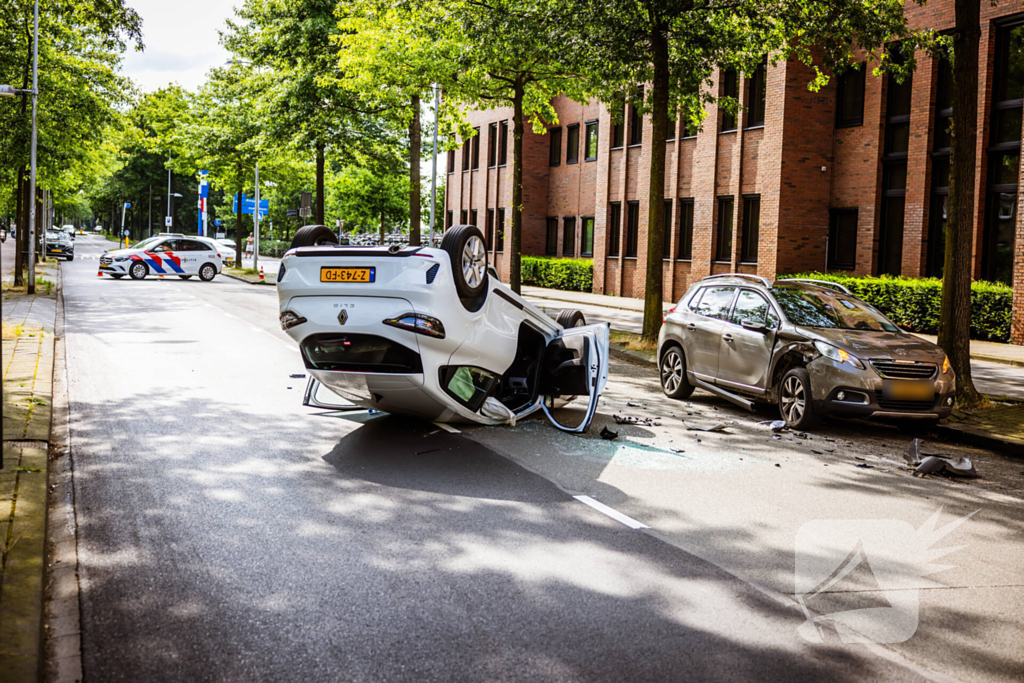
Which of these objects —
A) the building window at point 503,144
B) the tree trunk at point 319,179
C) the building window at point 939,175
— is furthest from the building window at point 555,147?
the building window at point 939,175

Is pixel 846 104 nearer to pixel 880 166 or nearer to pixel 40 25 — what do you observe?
pixel 880 166

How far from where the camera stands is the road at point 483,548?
157 inches

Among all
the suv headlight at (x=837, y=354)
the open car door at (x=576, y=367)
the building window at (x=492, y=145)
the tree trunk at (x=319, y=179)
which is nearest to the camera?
the open car door at (x=576, y=367)

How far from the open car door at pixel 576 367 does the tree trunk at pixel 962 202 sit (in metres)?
4.63

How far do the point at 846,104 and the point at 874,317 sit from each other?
17.7 metres

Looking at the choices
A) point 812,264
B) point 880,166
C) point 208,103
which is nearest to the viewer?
point 880,166

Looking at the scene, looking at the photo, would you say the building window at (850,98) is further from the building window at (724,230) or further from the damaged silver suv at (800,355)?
the damaged silver suv at (800,355)

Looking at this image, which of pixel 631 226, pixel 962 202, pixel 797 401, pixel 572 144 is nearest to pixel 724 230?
pixel 631 226

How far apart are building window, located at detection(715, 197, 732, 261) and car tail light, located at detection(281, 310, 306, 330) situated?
23756mm

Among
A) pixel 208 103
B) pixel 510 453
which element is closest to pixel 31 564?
pixel 510 453

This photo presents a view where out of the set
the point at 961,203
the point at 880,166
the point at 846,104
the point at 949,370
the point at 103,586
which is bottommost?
the point at 103,586

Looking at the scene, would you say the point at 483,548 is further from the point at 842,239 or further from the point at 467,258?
the point at 842,239

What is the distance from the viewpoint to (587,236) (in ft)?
131

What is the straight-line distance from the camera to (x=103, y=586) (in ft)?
15.6
